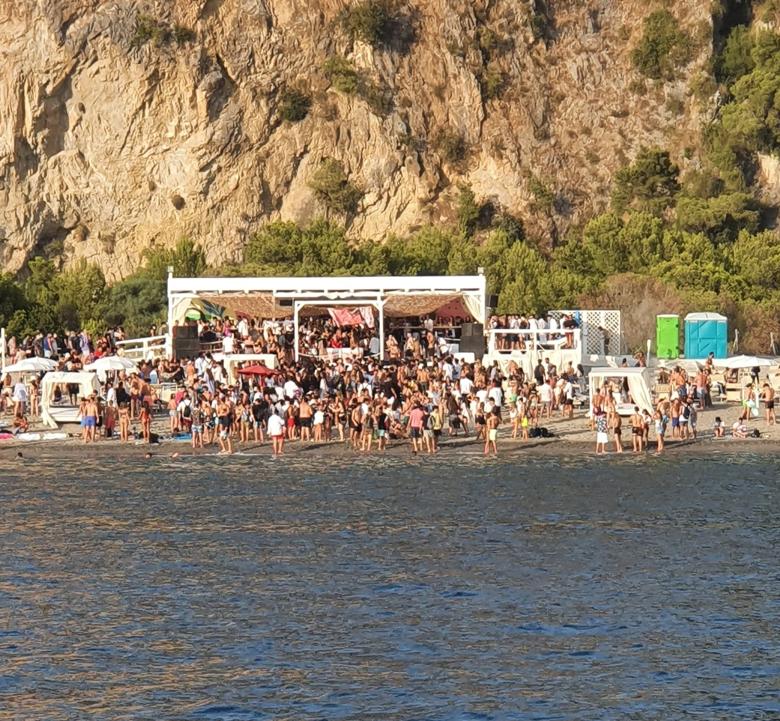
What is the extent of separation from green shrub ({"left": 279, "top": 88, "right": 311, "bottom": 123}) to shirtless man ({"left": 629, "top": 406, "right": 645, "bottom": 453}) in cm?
4273

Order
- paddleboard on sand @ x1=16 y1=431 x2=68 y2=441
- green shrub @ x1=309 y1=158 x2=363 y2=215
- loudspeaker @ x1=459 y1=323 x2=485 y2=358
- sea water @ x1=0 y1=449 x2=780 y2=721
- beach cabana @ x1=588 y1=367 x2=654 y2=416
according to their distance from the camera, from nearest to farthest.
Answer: sea water @ x1=0 y1=449 x2=780 y2=721 → beach cabana @ x1=588 y1=367 x2=654 y2=416 → paddleboard on sand @ x1=16 y1=431 x2=68 y2=441 → loudspeaker @ x1=459 y1=323 x2=485 y2=358 → green shrub @ x1=309 y1=158 x2=363 y2=215

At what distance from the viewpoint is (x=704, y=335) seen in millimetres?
52781

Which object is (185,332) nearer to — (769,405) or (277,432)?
(277,432)

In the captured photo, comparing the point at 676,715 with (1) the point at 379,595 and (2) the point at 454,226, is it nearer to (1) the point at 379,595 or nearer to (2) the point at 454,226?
(1) the point at 379,595

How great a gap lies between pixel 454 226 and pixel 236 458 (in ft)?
133

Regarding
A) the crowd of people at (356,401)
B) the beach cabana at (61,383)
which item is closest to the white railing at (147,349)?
the crowd of people at (356,401)

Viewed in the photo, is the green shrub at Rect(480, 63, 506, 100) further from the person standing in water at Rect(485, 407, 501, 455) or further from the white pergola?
the person standing in water at Rect(485, 407, 501, 455)

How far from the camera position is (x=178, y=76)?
7638cm

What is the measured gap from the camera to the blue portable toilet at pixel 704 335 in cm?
5269

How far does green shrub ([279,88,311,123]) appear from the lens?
77438mm

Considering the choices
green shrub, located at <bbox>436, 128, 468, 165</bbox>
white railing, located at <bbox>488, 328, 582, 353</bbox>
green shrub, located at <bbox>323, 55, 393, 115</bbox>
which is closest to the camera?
white railing, located at <bbox>488, 328, 582, 353</bbox>

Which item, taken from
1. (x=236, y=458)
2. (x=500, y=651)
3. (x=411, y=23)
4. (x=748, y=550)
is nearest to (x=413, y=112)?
(x=411, y=23)

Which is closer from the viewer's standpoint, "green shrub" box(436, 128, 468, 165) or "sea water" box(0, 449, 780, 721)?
"sea water" box(0, 449, 780, 721)

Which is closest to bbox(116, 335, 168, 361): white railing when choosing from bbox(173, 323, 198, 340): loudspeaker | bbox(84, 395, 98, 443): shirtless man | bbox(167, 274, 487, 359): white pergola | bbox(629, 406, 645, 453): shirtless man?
bbox(167, 274, 487, 359): white pergola
